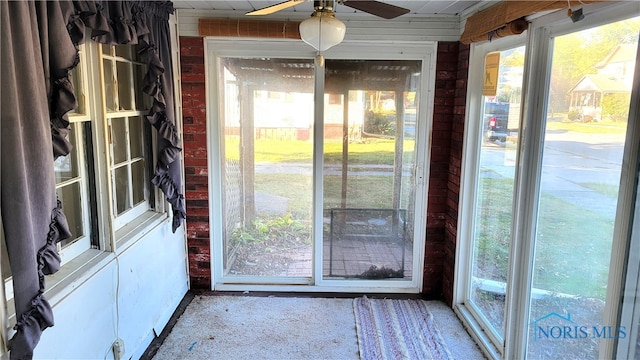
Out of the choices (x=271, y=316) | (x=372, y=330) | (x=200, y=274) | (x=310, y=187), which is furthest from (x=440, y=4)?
(x=200, y=274)

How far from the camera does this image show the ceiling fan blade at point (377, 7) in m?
1.79

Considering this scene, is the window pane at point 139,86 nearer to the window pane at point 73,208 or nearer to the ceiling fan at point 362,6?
the window pane at point 73,208

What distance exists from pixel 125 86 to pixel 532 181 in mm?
2447

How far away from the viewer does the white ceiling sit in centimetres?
272

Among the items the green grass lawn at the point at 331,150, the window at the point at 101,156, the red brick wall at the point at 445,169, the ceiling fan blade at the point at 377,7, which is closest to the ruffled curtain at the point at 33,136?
the window at the point at 101,156

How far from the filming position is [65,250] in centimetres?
200

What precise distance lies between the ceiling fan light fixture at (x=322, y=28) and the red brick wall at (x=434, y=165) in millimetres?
1611

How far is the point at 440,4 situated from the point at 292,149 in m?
1.52

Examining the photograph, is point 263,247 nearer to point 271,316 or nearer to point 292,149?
point 271,316

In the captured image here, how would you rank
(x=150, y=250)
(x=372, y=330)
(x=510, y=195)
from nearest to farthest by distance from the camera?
(x=510, y=195) < (x=150, y=250) < (x=372, y=330)

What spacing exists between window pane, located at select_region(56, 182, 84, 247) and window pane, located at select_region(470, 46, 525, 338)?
94.4 inches

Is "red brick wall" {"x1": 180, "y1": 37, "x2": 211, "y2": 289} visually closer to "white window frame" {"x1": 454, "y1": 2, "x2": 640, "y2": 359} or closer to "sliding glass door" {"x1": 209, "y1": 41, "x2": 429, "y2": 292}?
"sliding glass door" {"x1": 209, "y1": 41, "x2": 429, "y2": 292}

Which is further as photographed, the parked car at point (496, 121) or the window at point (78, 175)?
the parked car at point (496, 121)

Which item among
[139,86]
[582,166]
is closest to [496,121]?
[582,166]
